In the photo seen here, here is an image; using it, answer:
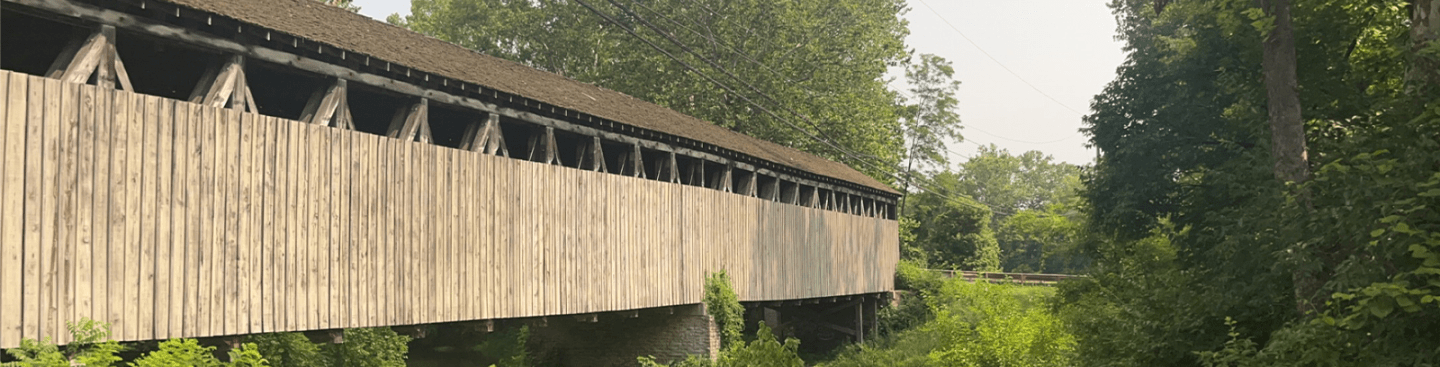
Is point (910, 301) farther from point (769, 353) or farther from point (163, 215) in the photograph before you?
point (163, 215)

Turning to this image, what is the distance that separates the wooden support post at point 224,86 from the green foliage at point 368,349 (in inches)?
189

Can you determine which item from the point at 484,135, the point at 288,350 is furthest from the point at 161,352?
the point at 484,135

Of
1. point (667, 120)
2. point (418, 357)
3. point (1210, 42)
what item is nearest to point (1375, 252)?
point (1210, 42)

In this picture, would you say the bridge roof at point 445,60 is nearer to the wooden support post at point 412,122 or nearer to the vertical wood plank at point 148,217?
the wooden support post at point 412,122

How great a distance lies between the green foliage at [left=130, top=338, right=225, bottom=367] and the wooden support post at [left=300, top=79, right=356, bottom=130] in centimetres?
262

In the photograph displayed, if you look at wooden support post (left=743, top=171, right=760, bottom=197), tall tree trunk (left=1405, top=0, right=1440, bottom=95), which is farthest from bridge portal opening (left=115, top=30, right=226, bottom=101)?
wooden support post (left=743, top=171, right=760, bottom=197)

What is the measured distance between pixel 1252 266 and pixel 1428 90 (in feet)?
12.5

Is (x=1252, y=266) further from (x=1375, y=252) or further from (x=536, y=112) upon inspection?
(x=536, y=112)

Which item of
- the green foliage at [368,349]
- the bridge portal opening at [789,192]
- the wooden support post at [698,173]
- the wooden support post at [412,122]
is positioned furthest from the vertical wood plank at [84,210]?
the bridge portal opening at [789,192]

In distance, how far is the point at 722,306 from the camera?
56.6 feet

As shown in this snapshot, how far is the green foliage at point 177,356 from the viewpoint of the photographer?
7.54 meters

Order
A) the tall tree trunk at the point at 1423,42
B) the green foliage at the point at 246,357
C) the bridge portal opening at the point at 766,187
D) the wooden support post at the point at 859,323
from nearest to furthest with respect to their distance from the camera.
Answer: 1. the tall tree trunk at the point at 1423,42
2. the green foliage at the point at 246,357
3. the bridge portal opening at the point at 766,187
4. the wooden support post at the point at 859,323

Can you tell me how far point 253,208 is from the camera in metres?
9.02

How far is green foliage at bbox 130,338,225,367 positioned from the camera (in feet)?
24.7
